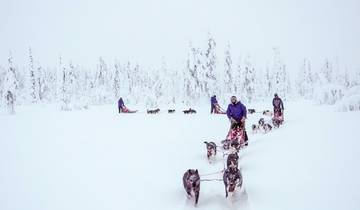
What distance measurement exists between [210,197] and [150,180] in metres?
1.92

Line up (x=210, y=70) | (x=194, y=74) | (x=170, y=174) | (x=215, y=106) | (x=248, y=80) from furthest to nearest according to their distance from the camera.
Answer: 1. (x=248, y=80)
2. (x=210, y=70)
3. (x=194, y=74)
4. (x=215, y=106)
5. (x=170, y=174)

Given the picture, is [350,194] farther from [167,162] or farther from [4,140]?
[4,140]

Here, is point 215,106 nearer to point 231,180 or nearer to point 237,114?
point 237,114

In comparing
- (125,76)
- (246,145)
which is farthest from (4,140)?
(125,76)

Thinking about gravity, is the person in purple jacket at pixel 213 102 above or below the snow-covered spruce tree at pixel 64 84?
below

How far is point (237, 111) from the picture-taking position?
12461mm

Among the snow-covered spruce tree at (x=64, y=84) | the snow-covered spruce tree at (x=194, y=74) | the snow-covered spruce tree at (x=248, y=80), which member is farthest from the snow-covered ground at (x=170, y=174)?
the snow-covered spruce tree at (x=248, y=80)

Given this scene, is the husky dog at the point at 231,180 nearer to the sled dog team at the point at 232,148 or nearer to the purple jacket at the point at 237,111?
the sled dog team at the point at 232,148

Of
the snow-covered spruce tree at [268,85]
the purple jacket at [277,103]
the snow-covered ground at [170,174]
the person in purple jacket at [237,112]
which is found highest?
the snow-covered spruce tree at [268,85]

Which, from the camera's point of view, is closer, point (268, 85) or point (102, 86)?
point (268, 85)

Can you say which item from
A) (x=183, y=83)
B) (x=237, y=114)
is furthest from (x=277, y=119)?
(x=183, y=83)

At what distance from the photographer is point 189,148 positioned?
13547 mm

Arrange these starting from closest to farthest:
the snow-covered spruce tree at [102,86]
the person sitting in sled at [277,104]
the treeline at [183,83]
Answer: the person sitting in sled at [277,104] < the treeline at [183,83] < the snow-covered spruce tree at [102,86]

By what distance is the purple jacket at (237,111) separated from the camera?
1240 centimetres
